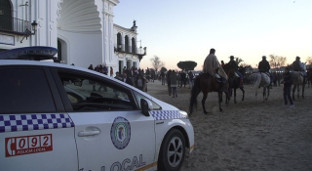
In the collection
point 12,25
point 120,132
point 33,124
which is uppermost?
point 12,25

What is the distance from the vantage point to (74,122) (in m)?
3.07

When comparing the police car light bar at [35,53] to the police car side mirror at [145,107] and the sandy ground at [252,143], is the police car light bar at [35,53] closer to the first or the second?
the police car side mirror at [145,107]

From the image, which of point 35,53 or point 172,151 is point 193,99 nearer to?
point 172,151

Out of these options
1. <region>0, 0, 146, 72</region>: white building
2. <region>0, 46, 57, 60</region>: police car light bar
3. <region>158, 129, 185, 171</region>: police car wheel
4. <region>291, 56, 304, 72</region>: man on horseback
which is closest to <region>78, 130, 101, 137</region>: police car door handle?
<region>0, 46, 57, 60</region>: police car light bar

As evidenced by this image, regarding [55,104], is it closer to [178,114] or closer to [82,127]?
[82,127]

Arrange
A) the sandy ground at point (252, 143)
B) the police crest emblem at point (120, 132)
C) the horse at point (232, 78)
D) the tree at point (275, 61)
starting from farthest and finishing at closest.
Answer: the tree at point (275, 61)
the horse at point (232, 78)
the sandy ground at point (252, 143)
the police crest emblem at point (120, 132)

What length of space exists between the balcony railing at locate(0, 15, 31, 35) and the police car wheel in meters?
18.8

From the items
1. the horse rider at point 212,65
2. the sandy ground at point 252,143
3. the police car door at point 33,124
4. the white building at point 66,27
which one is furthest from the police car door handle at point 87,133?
the white building at point 66,27

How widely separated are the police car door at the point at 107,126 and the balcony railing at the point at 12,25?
18487 mm

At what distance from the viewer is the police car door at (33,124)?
8.38 ft

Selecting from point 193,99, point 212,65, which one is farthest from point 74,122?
point 212,65

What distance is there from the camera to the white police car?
8.73 feet

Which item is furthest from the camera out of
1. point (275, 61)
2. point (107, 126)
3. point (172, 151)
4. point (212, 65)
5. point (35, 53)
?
point (275, 61)

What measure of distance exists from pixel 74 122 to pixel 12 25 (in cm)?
2033
